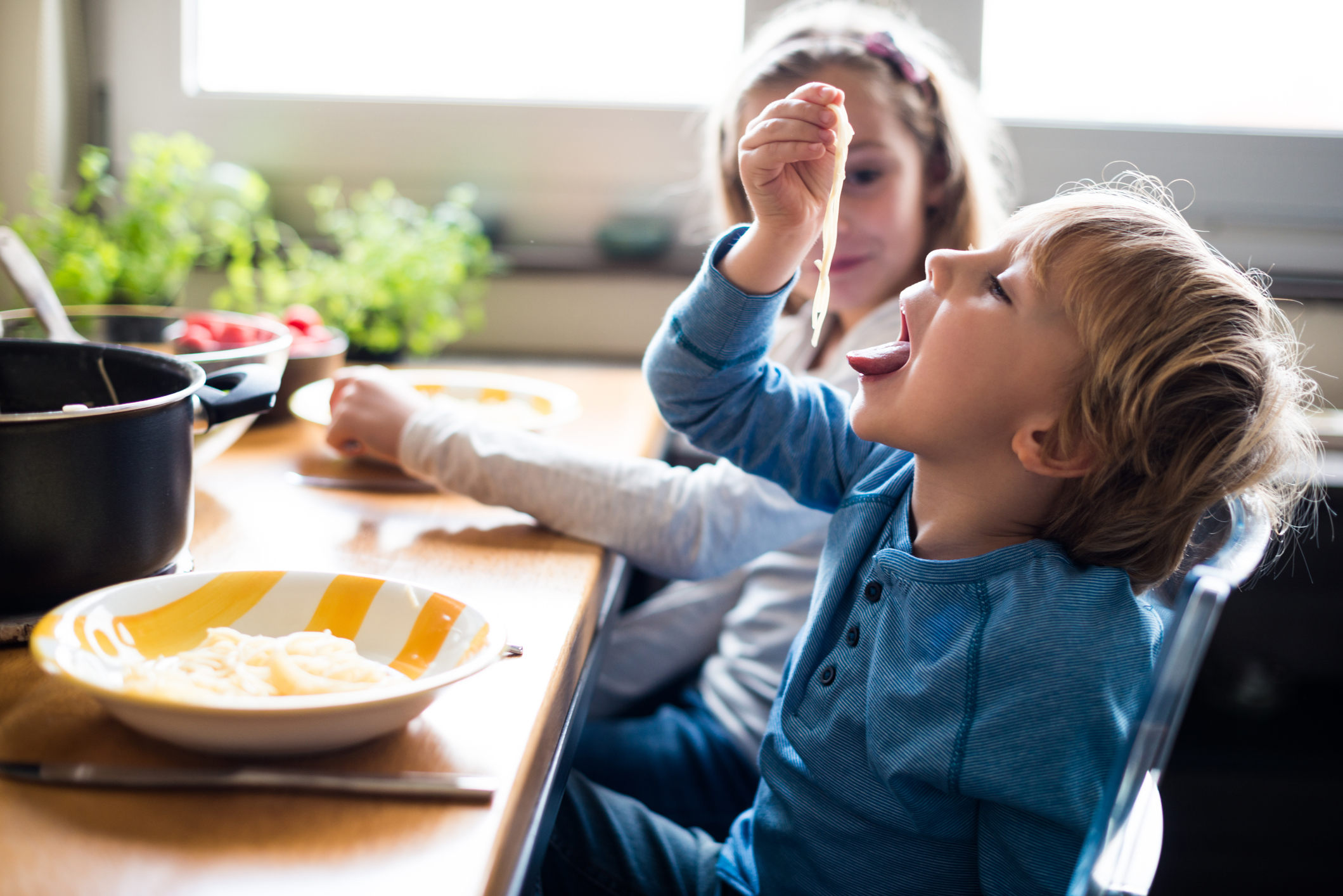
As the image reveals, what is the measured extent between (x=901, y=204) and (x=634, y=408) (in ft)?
1.46

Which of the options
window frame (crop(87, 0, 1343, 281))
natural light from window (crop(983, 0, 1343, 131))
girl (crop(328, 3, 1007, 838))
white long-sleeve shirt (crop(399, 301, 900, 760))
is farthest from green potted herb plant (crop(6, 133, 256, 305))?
natural light from window (crop(983, 0, 1343, 131))

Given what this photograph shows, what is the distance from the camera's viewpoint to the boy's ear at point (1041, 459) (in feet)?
2.28

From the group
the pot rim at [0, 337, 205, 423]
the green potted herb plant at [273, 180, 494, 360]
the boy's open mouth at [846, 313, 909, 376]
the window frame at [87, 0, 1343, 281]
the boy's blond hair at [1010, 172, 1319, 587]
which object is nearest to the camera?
the pot rim at [0, 337, 205, 423]

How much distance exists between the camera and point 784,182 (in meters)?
0.81

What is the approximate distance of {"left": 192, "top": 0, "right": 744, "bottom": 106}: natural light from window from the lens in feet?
6.20

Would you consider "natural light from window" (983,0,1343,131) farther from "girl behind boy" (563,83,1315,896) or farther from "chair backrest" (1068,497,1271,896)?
"chair backrest" (1068,497,1271,896)

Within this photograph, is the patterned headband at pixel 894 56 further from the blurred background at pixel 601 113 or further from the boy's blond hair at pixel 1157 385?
the blurred background at pixel 601 113

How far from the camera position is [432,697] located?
507mm

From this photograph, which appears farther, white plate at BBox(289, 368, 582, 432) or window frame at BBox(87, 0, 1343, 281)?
window frame at BBox(87, 0, 1343, 281)

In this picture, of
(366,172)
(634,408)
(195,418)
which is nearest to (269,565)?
(195,418)

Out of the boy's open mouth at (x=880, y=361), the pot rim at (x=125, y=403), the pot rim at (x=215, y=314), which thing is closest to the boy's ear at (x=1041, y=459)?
the boy's open mouth at (x=880, y=361)

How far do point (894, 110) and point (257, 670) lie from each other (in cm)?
91

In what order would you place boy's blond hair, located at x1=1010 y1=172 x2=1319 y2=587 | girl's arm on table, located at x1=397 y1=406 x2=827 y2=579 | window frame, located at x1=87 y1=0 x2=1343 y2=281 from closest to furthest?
boy's blond hair, located at x1=1010 y1=172 x2=1319 y2=587
girl's arm on table, located at x1=397 y1=406 x2=827 y2=579
window frame, located at x1=87 y1=0 x2=1343 y2=281

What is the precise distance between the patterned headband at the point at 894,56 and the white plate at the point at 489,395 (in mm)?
515
